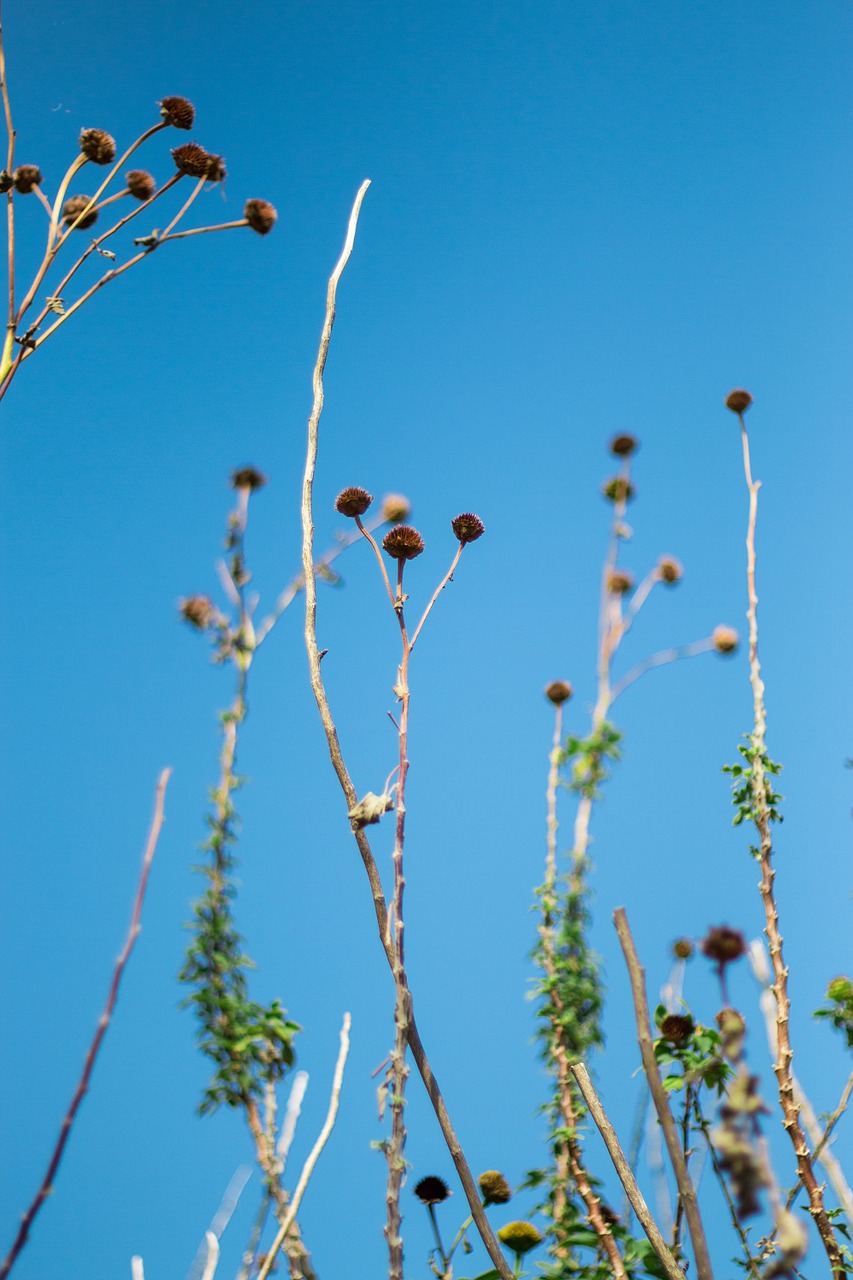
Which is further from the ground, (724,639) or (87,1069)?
(724,639)

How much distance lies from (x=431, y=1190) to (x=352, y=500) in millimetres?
999

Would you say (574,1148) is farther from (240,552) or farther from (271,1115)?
(240,552)

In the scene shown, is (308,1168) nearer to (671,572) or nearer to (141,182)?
(141,182)

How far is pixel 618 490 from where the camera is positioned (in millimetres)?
4586

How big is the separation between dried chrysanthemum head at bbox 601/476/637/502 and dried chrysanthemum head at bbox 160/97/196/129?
2.83 meters

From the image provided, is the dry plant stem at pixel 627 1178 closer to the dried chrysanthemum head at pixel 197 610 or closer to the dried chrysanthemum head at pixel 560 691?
the dried chrysanthemum head at pixel 197 610

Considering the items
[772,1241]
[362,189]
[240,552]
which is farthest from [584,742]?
[362,189]

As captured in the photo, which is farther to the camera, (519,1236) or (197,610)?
(197,610)

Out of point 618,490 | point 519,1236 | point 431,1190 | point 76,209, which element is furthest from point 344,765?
point 618,490

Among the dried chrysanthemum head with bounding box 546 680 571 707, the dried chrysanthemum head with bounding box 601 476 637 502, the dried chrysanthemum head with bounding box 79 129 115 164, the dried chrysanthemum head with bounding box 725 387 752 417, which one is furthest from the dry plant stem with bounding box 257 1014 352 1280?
the dried chrysanthemum head with bounding box 601 476 637 502

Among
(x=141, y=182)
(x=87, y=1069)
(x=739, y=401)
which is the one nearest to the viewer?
(x=87, y=1069)

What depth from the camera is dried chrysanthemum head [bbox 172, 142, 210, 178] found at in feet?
6.22

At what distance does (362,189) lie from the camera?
992mm

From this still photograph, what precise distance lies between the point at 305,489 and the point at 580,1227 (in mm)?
1703
